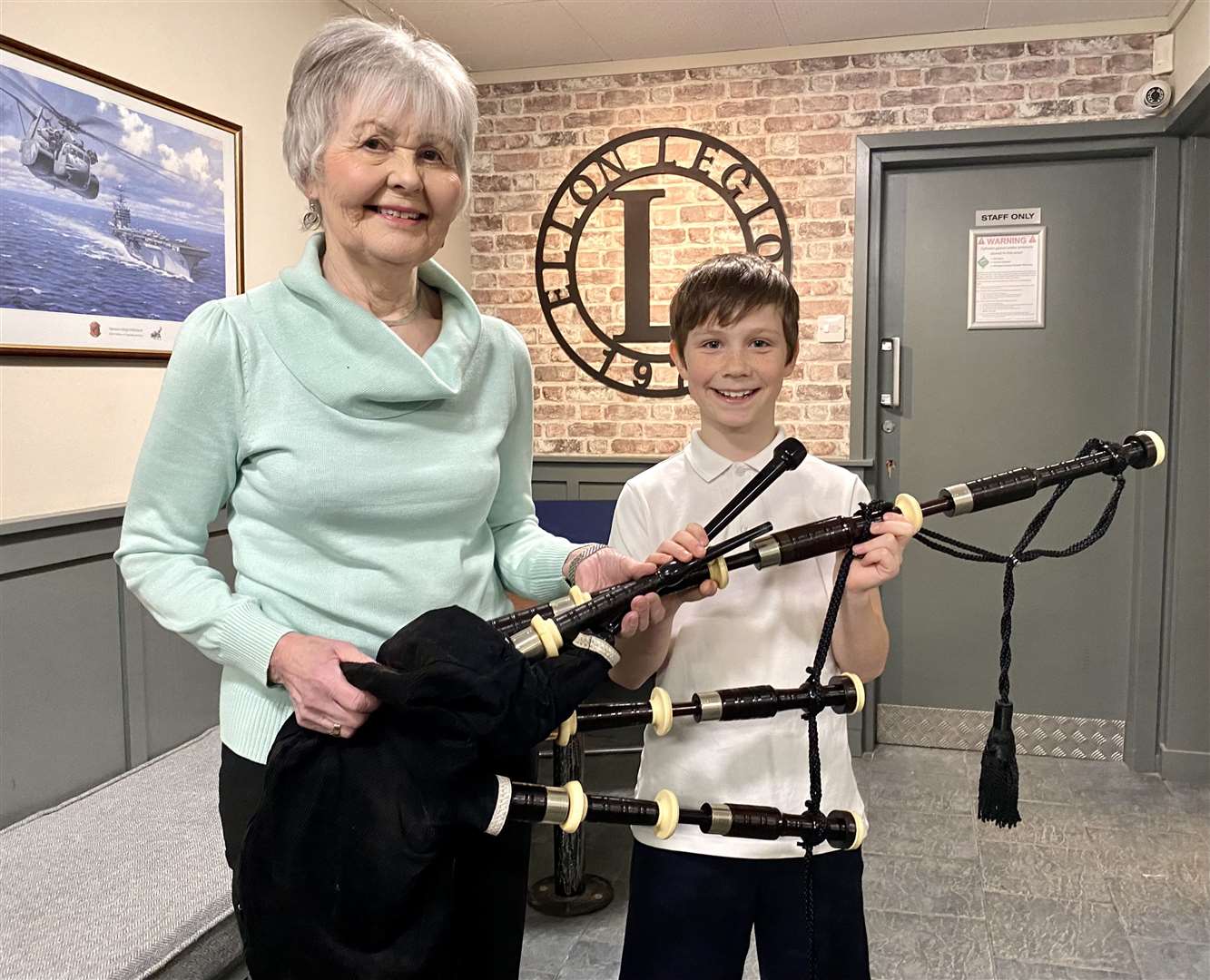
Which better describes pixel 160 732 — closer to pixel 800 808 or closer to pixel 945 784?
pixel 800 808

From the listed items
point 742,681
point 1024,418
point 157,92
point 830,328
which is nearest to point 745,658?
point 742,681

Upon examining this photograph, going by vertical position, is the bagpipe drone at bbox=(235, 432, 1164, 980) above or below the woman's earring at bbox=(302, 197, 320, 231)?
below

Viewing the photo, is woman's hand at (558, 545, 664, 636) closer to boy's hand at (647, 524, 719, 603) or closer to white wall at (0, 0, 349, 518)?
boy's hand at (647, 524, 719, 603)

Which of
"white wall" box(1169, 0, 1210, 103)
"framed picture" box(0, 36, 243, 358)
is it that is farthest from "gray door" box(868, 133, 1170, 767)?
"framed picture" box(0, 36, 243, 358)

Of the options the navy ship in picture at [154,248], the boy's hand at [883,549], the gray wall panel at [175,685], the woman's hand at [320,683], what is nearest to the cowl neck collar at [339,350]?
the woman's hand at [320,683]

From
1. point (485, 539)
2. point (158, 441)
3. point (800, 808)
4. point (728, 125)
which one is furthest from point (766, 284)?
point (728, 125)

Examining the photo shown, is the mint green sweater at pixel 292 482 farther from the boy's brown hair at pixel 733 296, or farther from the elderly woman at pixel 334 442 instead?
the boy's brown hair at pixel 733 296

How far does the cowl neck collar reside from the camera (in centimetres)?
108

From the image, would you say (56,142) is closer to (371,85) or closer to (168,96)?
(168,96)

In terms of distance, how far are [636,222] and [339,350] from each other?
10.3 feet

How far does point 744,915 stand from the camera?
52.7 inches

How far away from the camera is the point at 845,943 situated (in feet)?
4.35

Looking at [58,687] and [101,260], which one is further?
[101,260]

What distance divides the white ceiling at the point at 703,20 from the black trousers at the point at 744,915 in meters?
2.88
